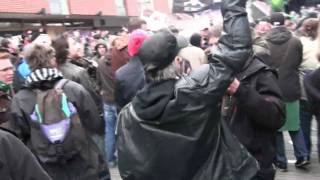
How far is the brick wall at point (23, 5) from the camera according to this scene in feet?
75.1

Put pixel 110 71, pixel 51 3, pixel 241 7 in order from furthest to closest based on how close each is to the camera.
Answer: pixel 51 3, pixel 110 71, pixel 241 7

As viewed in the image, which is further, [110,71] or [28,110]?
[110,71]

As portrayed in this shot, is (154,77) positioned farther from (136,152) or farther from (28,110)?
(28,110)

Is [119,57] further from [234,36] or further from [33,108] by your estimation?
[234,36]

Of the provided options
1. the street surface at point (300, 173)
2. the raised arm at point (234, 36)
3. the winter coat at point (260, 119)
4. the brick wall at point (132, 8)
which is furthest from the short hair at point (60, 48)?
the brick wall at point (132, 8)

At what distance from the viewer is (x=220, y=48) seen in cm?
270

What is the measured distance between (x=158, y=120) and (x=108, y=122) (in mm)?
4850

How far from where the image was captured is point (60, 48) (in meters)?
5.37

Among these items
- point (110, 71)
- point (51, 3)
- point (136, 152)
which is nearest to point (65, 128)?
point (136, 152)

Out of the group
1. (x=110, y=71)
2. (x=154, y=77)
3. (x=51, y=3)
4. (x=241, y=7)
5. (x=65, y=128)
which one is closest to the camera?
(x=241, y=7)

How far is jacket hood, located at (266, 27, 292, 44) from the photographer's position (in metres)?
6.52

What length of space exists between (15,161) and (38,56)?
5.97 feet

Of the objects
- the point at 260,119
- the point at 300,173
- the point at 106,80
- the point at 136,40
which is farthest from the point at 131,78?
the point at 300,173

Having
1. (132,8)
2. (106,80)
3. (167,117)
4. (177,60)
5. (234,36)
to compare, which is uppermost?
(234,36)
